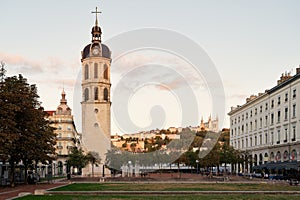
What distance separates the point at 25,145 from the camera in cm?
4781

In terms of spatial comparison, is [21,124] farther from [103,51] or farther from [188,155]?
[188,155]

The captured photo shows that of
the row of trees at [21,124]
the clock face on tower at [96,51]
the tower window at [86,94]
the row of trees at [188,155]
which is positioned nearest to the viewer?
the row of trees at [21,124]

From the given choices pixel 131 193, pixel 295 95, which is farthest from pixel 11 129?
pixel 295 95

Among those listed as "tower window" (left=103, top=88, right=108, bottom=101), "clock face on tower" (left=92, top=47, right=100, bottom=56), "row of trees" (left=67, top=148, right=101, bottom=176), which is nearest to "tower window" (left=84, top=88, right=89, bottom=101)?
"tower window" (left=103, top=88, right=108, bottom=101)

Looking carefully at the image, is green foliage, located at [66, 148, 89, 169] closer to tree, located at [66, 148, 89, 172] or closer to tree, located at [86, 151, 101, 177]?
tree, located at [66, 148, 89, 172]

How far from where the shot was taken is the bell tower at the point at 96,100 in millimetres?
94625

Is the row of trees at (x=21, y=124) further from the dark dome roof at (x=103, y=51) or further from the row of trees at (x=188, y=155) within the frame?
the dark dome roof at (x=103, y=51)

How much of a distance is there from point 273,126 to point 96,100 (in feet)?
124

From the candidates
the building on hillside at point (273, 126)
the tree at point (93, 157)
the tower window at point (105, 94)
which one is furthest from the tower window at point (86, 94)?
the building on hillside at point (273, 126)

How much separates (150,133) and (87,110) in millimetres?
32771

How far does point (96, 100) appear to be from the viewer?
9544 centimetres

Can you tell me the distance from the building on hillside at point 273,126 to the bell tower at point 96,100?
3223cm

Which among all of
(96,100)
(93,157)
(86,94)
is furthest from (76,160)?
(86,94)

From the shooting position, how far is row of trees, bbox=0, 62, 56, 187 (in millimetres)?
39719
